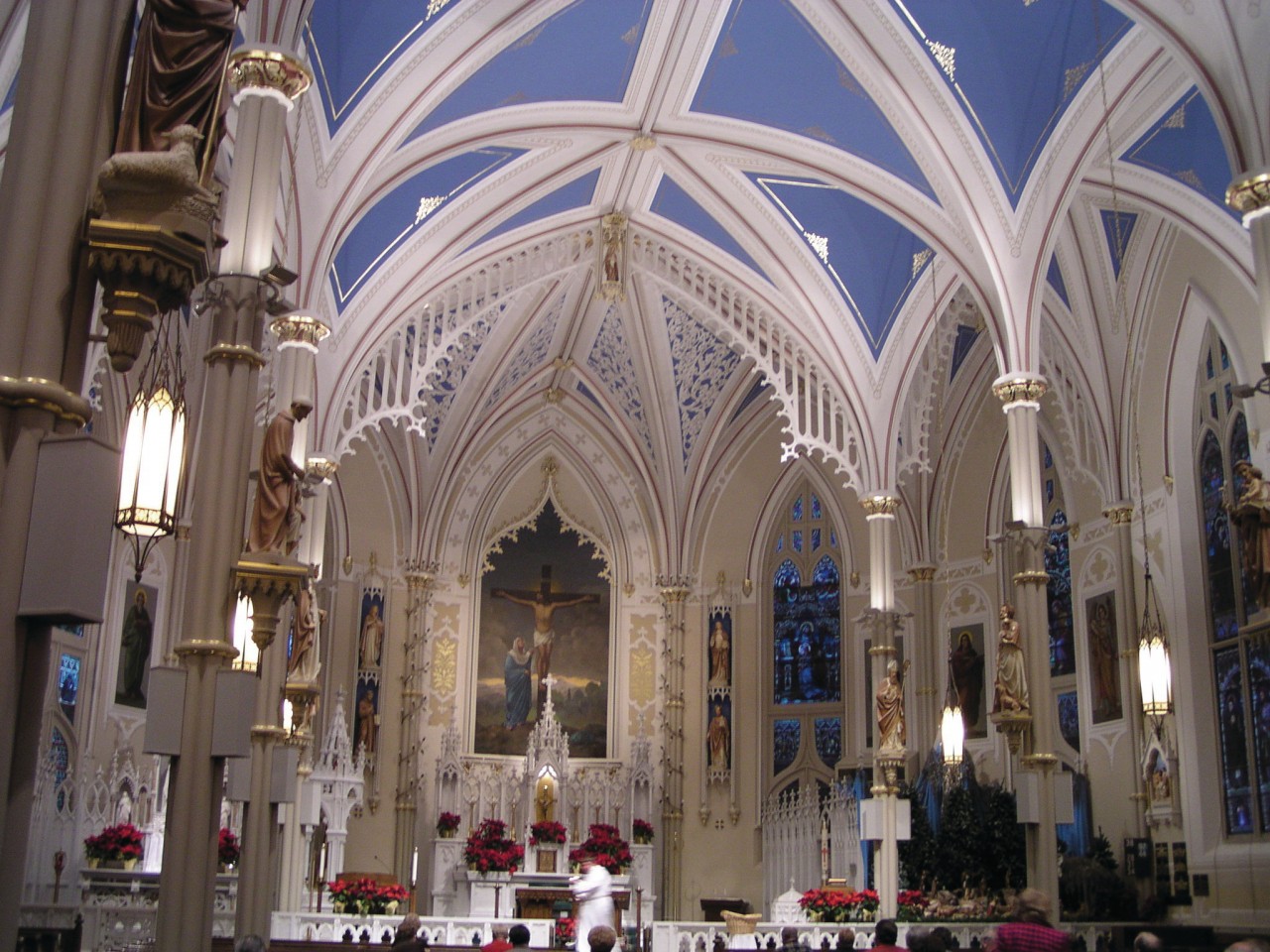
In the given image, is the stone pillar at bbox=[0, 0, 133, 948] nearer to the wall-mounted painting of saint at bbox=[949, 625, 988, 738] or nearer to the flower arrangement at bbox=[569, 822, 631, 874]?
the flower arrangement at bbox=[569, 822, 631, 874]

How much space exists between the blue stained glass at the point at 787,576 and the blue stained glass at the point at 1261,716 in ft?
30.3

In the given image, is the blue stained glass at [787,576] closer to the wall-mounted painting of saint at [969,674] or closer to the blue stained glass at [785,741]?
the blue stained glass at [785,741]

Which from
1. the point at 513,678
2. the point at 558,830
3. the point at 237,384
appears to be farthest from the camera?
the point at 513,678

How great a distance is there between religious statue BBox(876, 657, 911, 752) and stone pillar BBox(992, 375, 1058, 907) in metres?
2.12

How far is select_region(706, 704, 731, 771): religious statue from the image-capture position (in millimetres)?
23172

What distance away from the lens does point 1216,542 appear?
17.0m

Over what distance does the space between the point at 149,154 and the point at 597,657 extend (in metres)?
20.4

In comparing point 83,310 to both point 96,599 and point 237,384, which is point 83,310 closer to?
point 96,599

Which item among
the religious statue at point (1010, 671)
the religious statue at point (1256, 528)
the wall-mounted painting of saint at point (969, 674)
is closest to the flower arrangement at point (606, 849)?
the wall-mounted painting of saint at point (969, 674)

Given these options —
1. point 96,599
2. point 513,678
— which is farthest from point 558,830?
point 96,599

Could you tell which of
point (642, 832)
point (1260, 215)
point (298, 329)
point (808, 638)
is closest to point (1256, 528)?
point (1260, 215)

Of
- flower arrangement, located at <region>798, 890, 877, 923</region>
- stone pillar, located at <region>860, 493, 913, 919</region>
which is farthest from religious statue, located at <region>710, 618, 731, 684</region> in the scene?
flower arrangement, located at <region>798, 890, 877, 923</region>

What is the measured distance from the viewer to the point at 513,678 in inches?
940

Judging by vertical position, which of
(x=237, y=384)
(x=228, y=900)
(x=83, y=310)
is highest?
(x=237, y=384)
